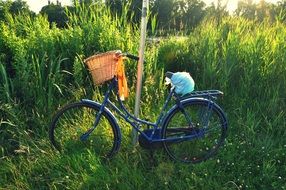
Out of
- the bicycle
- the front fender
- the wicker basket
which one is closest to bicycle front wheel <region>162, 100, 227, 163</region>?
the bicycle

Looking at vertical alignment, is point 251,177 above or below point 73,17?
below

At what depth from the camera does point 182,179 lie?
12.6 ft

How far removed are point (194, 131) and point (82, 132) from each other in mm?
1241

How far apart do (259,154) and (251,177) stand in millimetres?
399

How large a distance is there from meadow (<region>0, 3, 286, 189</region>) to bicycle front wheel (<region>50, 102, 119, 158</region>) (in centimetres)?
13

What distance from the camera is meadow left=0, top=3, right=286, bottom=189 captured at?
12.7 ft

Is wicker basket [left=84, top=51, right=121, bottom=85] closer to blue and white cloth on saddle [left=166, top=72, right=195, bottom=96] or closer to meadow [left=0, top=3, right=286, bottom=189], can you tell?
blue and white cloth on saddle [left=166, top=72, right=195, bottom=96]

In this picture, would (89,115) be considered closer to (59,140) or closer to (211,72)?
(59,140)

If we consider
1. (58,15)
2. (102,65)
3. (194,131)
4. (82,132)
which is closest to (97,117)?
(82,132)

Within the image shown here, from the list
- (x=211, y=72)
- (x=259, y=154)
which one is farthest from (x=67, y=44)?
(x=259, y=154)

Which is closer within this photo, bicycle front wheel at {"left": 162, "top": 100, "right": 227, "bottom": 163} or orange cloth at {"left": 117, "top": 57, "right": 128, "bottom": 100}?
orange cloth at {"left": 117, "top": 57, "right": 128, "bottom": 100}

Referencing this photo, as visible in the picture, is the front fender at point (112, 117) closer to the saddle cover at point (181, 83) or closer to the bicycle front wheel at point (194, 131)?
the bicycle front wheel at point (194, 131)

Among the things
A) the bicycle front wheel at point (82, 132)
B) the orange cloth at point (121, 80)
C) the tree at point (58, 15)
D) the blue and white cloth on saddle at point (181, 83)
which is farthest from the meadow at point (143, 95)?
the tree at point (58, 15)

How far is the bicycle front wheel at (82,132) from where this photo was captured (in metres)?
4.14
